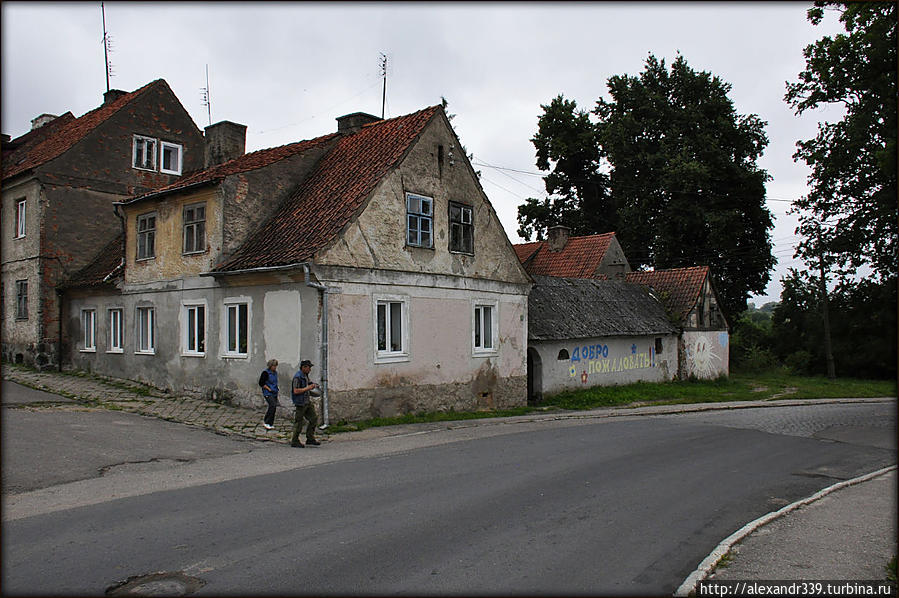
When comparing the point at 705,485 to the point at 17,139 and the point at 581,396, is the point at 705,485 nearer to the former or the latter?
the point at 581,396

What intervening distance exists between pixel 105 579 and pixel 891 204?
81.7 feet

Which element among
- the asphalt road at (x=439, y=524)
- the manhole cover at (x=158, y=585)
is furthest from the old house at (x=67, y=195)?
the manhole cover at (x=158, y=585)

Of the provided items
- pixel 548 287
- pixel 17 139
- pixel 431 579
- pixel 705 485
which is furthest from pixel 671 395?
pixel 17 139

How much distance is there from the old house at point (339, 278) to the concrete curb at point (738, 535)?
9.84 metres

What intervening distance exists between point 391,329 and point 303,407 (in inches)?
172

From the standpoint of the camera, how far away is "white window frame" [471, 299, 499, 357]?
65.7 feet

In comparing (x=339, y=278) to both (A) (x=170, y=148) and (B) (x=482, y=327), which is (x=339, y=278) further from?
(A) (x=170, y=148)

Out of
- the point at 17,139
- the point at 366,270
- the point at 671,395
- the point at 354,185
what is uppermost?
the point at 17,139

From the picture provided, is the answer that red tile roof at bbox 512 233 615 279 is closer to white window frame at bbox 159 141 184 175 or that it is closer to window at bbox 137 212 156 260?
white window frame at bbox 159 141 184 175

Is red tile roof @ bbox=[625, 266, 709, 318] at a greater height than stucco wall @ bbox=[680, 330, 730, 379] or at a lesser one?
greater

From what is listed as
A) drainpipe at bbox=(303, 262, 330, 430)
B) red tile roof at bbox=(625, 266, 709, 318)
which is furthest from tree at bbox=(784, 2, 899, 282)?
drainpipe at bbox=(303, 262, 330, 430)

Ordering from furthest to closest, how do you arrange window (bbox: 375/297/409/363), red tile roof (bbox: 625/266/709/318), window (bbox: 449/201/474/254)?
red tile roof (bbox: 625/266/709/318) → window (bbox: 449/201/474/254) → window (bbox: 375/297/409/363)

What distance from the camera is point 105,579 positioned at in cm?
603

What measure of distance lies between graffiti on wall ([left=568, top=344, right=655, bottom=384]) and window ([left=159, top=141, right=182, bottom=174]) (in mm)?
17127
